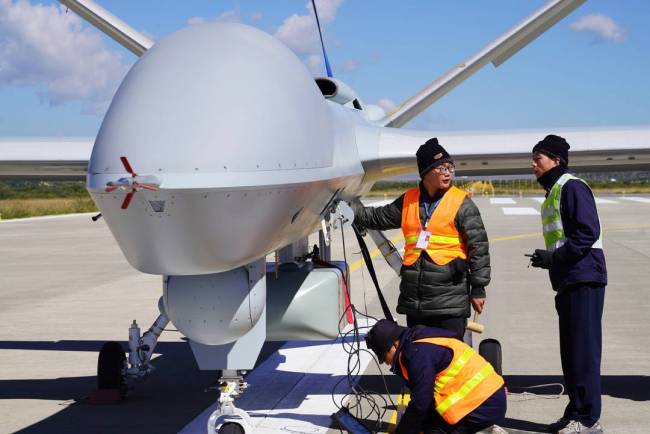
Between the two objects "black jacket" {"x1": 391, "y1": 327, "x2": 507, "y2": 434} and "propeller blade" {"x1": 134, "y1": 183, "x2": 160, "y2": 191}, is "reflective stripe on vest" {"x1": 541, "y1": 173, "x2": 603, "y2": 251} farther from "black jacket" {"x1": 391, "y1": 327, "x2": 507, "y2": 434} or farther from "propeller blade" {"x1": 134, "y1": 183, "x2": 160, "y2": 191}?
"propeller blade" {"x1": 134, "y1": 183, "x2": 160, "y2": 191}

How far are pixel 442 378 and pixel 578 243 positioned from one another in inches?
57.6

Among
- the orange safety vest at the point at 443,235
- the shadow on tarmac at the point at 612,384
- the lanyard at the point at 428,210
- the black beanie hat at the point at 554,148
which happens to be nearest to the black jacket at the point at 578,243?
the black beanie hat at the point at 554,148

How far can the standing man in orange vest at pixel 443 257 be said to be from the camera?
238 inches

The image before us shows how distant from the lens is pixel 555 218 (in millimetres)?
6387

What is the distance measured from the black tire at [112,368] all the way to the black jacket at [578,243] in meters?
3.72

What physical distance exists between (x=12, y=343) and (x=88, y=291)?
191 inches

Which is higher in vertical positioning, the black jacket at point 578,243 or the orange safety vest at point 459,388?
the black jacket at point 578,243

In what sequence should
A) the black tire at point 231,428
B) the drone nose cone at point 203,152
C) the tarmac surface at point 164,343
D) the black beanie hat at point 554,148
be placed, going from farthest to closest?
the tarmac surface at point 164,343 < the black beanie hat at point 554,148 < the black tire at point 231,428 < the drone nose cone at point 203,152

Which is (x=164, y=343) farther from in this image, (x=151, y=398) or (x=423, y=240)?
(x=423, y=240)

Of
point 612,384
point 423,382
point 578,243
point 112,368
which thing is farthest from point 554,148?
point 112,368

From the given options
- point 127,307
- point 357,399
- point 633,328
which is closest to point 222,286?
point 357,399

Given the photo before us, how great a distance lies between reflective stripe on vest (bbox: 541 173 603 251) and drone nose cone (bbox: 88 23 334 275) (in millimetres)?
2105

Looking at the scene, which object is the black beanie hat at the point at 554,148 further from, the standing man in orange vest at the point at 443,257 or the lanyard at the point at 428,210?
the lanyard at the point at 428,210

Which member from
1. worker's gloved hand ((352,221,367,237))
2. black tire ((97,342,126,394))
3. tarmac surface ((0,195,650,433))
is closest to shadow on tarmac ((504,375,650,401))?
tarmac surface ((0,195,650,433))
